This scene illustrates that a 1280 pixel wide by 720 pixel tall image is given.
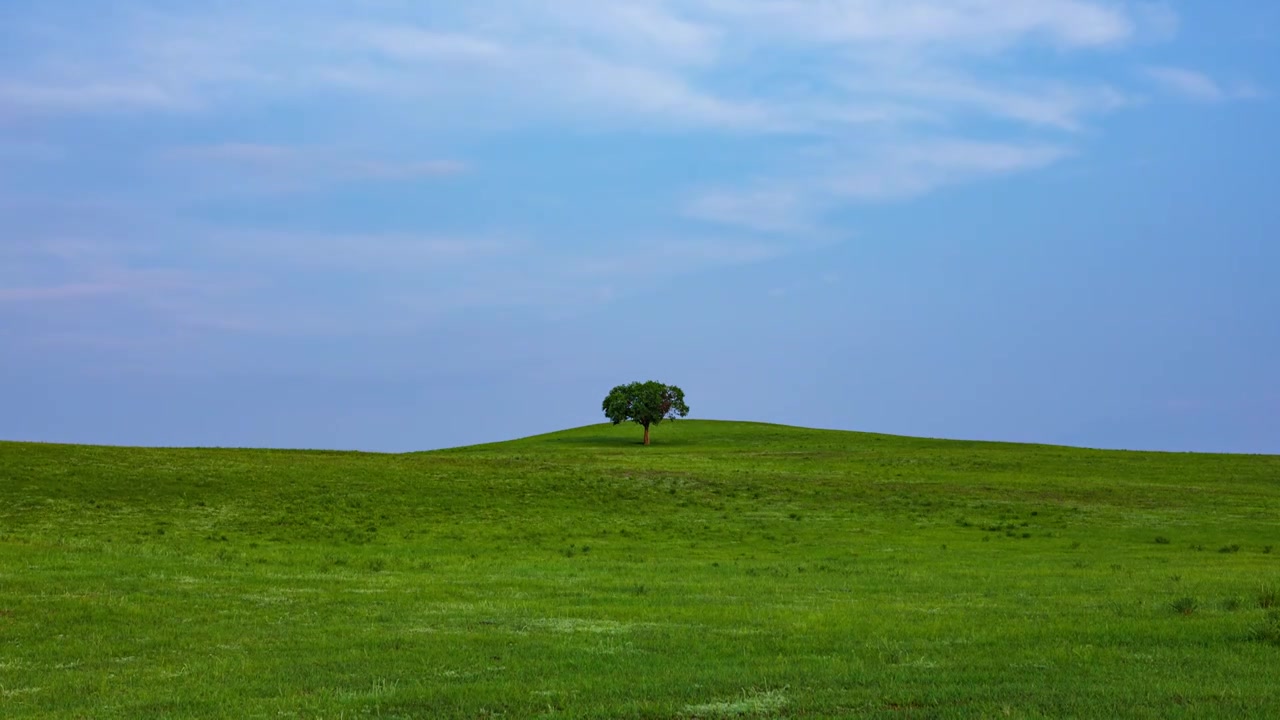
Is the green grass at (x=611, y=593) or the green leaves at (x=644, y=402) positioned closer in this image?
the green grass at (x=611, y=593)

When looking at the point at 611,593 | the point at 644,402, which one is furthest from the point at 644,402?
the point at 611,593

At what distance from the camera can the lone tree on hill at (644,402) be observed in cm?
11288

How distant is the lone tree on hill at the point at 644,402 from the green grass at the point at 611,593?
53.3 m

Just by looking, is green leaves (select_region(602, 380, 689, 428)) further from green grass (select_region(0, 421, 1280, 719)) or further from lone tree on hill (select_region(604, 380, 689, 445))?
green grass (select_region(0, 421, 1280, 719))

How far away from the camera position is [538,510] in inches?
1823

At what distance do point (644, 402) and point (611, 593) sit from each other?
8959 centimetres

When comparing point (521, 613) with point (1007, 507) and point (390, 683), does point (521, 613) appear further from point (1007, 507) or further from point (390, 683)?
point (1007, 507)

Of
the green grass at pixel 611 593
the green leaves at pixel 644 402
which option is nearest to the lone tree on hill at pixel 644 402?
the green leaves at pixel 644 402

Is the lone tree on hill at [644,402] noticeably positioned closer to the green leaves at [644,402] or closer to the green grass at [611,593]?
the green leaves at [644,402]

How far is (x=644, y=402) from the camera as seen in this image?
11275 cm

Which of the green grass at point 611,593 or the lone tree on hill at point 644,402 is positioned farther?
the lone tree on hill at point 644,402

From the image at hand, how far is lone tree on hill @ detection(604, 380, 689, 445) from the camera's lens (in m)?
113

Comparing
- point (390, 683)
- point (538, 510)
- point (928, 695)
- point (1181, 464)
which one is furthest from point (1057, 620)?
point (1181, 464)

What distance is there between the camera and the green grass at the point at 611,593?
12.5m
